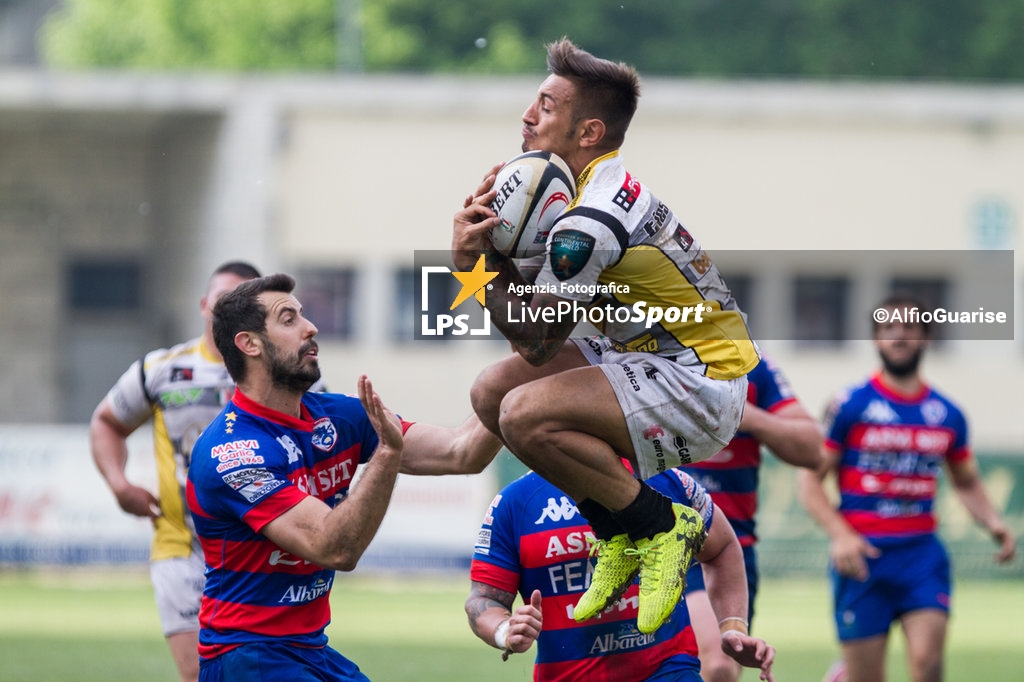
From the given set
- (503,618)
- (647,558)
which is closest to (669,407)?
(647,558)

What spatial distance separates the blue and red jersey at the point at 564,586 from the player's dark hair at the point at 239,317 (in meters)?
1.10

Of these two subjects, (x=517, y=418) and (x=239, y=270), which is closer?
(x=517, y=418)

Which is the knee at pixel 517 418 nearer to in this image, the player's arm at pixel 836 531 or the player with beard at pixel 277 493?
the player with beard at pixel 277 493

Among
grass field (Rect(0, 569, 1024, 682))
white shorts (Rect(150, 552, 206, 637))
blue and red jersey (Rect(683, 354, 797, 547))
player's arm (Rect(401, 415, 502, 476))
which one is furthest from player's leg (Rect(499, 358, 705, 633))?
grass field (Rect(0, 569, 1024, 682))

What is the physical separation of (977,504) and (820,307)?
1833 centimetres

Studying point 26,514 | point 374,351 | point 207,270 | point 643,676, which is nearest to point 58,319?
point 207,270

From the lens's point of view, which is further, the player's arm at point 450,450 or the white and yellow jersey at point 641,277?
the player's arm at point 450,450

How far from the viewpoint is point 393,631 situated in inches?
552

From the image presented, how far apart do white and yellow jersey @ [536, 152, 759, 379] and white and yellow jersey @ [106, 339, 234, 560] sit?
115 inches

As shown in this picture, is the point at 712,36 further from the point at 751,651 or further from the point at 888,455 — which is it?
the point at 751,651

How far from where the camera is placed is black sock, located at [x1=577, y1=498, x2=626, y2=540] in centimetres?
528

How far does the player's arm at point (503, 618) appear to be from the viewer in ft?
16.1

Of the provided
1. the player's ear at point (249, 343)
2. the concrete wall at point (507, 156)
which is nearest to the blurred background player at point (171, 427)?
the player's ear at point (249, 343)

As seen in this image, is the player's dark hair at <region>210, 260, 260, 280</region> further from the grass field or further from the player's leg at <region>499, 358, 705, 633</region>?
the grass field
